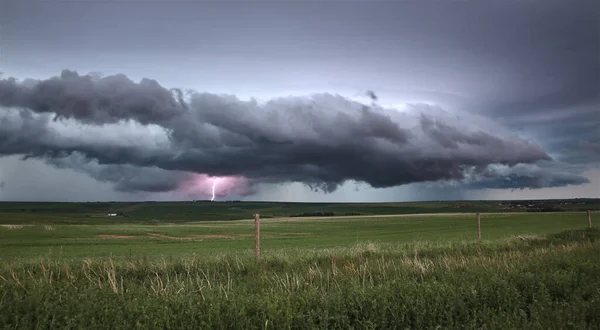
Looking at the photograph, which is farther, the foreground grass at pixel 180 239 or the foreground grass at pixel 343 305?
the foreground grass at pixel 180 239

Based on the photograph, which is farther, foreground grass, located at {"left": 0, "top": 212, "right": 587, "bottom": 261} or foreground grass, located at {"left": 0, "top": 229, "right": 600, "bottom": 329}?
foreground grass, located at {"left": 0, "top": 212, "right": 587, "bottom": 261}

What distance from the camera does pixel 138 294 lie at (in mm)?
10812

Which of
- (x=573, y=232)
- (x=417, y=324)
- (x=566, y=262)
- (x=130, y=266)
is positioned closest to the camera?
(x=417, y=324)

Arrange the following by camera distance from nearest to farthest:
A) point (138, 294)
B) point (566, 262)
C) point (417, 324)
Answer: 1. point (417, 324)
2. point (138, 294)
3. point (566, 262)

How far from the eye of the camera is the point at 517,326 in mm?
8453

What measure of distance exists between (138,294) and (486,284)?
871 cm

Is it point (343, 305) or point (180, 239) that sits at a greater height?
point (343, 305)

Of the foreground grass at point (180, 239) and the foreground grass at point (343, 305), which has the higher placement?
the foreground grass at point (343, 305)

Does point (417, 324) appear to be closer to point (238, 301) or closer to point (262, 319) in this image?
point (262, 319)

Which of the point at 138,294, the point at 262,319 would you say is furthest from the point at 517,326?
the point at 138,294

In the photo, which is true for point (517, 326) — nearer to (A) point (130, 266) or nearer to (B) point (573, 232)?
(A) point (130, 266)

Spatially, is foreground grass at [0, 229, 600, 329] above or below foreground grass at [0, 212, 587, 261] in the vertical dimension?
above

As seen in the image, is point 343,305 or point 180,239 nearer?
point 343,305

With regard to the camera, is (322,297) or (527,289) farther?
(527,289)
